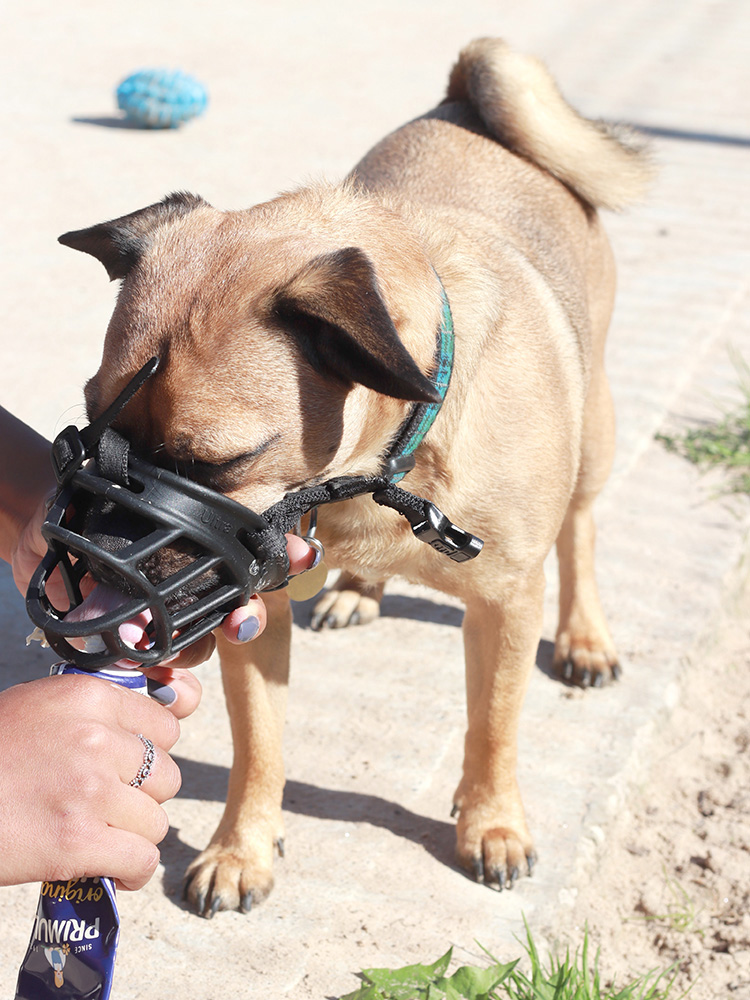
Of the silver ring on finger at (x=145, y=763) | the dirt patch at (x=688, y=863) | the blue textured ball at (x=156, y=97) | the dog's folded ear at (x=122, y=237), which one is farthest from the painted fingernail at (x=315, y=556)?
the blue textured ball at (x=156, y=97)

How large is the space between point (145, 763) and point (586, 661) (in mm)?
2296

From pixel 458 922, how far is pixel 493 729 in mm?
520

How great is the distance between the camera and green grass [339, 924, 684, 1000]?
2.36 m

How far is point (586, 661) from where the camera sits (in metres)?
3.67

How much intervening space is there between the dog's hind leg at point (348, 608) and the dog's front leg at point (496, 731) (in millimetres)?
1027

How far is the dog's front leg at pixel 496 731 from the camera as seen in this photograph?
2.82 m

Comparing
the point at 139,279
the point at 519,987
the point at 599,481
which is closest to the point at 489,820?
the point at 519,987

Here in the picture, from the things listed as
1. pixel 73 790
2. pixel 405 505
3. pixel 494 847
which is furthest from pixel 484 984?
pixel 73 790

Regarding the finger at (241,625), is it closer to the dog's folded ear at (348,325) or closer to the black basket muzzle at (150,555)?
the black basket muzzle at (150,555)

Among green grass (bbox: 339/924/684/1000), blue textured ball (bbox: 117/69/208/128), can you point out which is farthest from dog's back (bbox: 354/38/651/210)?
blue textured ball (bbox: 117/69/208/128)

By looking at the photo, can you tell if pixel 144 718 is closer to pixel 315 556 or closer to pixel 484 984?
pixel 315 556

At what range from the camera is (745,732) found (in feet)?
11.7

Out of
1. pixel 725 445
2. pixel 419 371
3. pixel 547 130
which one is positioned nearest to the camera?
pixel 419 371

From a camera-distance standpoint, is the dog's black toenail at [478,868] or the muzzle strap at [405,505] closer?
the muzzle strap at [405,505]
